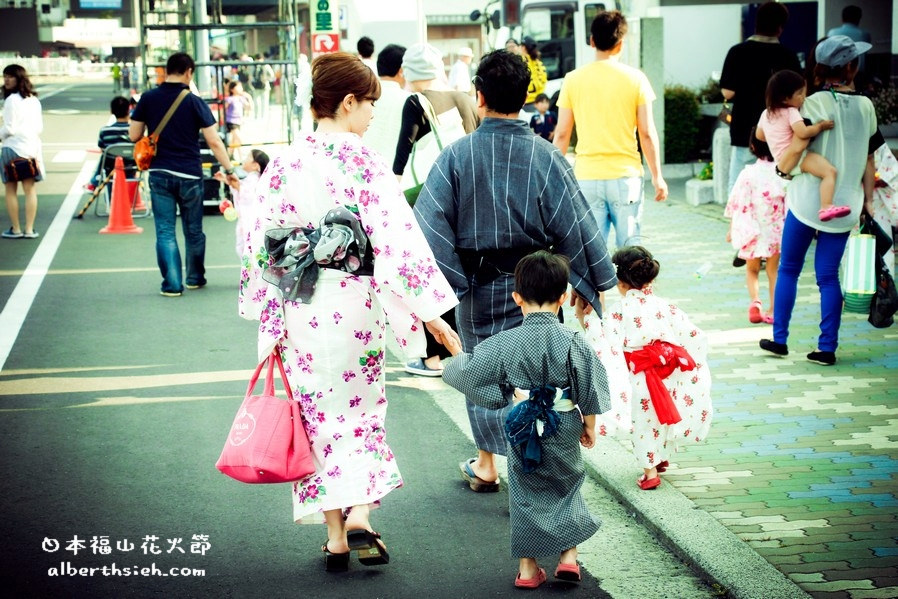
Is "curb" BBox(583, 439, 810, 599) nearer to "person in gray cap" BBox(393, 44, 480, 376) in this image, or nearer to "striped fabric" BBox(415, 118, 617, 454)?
"striped fabric" BBox(415, 118, 617, 454)

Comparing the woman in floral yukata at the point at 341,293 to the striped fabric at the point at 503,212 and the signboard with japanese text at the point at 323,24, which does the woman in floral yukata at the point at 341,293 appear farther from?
the signboard with japanese text at the point at 323,24

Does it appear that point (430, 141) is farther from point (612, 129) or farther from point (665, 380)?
point (665, 380)

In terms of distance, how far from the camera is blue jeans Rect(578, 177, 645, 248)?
23.9ft

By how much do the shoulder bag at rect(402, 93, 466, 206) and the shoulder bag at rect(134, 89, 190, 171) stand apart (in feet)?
11.7

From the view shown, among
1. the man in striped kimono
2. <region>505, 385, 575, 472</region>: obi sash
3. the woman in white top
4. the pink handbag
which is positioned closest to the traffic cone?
the woman in white top

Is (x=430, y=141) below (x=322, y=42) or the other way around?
below

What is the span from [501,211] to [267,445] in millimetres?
1418

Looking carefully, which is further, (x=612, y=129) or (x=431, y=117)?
(x=612, y=129)

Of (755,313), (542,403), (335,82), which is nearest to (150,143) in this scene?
(755,313)

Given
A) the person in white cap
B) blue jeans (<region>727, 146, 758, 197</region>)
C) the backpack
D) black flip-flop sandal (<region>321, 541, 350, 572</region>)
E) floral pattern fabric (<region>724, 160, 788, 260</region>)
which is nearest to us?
black flip-flop sandal (<region>321, 541, 350, 572</region>)

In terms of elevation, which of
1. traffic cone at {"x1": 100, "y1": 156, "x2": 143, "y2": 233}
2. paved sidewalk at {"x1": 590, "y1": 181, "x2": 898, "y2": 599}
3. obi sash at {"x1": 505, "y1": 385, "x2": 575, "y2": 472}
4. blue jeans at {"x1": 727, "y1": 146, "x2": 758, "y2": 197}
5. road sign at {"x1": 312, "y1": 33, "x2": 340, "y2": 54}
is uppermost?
road sign at {"x1": 312, "y1": 33, "x2": 340, "y2": 54}

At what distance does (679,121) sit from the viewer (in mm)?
→ 16344

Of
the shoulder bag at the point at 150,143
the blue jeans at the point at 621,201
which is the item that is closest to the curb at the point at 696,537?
the blue jeans at the point at 621,201

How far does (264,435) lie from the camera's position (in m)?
4.11
